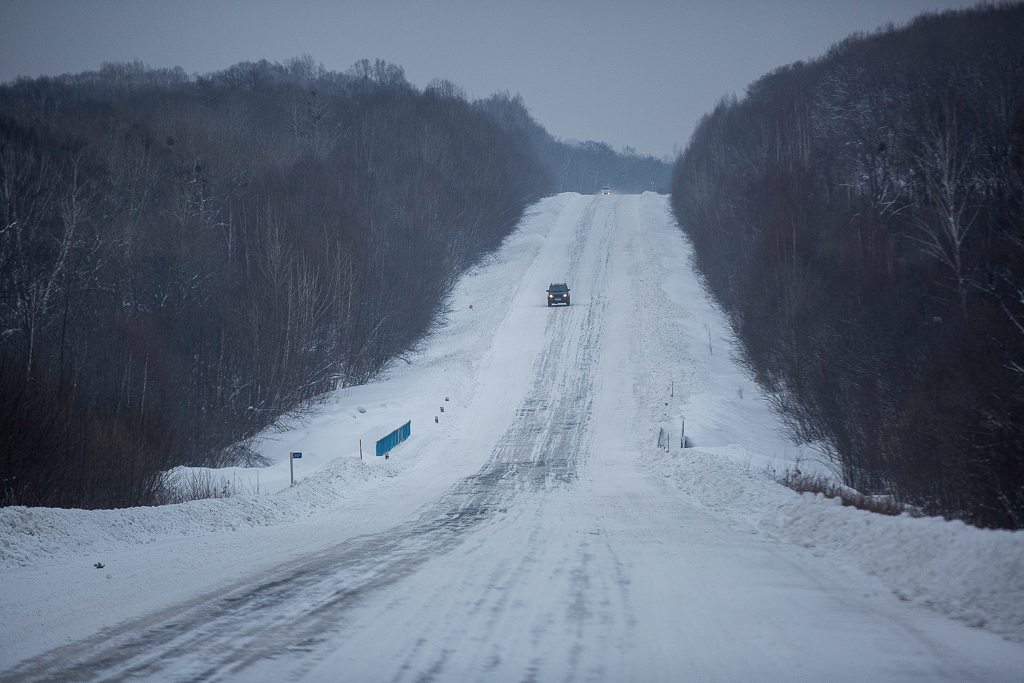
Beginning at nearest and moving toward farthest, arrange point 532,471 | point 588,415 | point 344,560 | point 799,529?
point 344,560, point 799,529, point 532,471, point 588,415

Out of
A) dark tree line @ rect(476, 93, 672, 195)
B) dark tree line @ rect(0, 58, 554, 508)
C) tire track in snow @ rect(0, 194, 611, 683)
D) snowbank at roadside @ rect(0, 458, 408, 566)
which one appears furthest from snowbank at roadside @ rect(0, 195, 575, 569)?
dark tree line @ rect(476, 93, 672, 195)

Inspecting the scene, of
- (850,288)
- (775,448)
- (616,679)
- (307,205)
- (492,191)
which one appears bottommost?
(775,448)

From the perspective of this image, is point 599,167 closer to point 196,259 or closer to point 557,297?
point 557,297

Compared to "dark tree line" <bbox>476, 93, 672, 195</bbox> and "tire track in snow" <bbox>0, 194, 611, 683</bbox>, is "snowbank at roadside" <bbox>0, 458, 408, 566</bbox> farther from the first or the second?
"dark tree line" <bbox>476, 93, 672, 195</bbox>

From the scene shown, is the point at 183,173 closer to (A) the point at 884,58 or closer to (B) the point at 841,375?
(B) the point at 841,375

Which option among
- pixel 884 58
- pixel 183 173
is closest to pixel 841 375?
pixel 884 58

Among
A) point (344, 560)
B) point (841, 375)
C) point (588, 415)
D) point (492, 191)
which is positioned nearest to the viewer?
point (344, 560)

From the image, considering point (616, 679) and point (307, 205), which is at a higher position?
point (307, 205)
